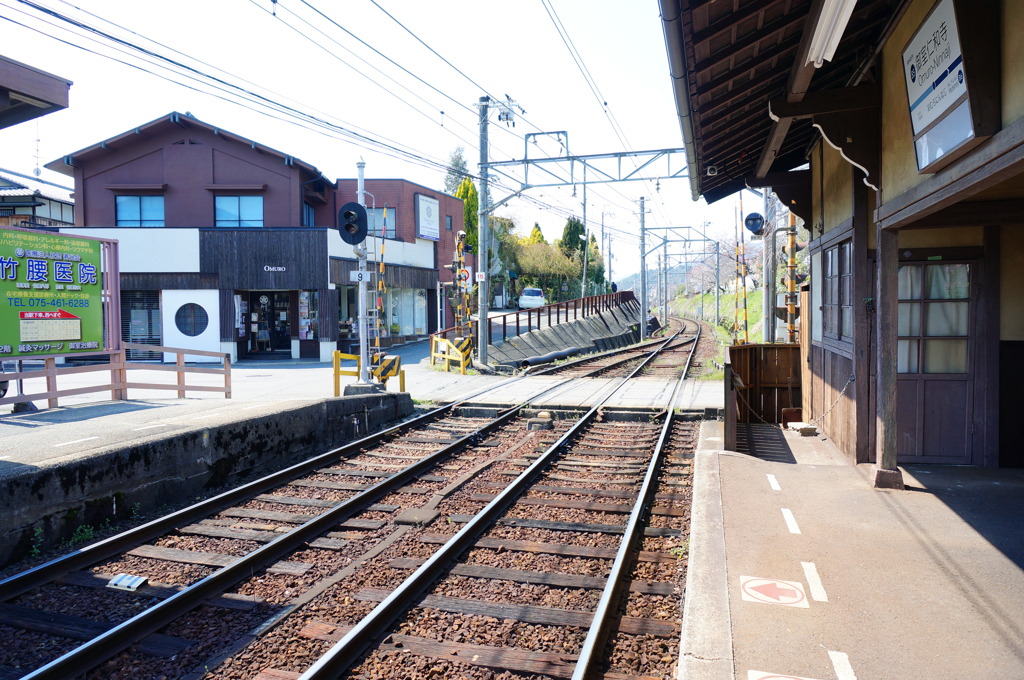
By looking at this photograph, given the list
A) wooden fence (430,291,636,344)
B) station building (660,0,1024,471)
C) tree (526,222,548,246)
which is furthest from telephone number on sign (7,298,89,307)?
tree (526,222,548,246)

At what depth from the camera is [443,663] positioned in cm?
403

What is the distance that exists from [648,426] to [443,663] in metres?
8.37

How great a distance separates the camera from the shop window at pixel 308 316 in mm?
27188

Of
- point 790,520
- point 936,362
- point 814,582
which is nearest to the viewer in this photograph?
point 814,582

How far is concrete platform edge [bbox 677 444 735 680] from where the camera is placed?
11.6 ft

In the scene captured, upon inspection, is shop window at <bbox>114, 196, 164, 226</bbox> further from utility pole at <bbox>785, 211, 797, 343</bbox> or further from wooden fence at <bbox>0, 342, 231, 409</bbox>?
utility pole at <bbox>785, 211, 797, 343</bbox>

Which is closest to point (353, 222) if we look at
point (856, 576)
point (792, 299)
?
point (792, 299)

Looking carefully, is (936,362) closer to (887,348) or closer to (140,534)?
(887,348)

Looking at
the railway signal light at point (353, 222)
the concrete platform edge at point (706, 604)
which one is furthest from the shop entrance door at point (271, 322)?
the concrete platform edge at point (706, 604)

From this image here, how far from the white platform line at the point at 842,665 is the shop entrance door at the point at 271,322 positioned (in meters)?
26.4

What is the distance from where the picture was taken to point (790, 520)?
19.1ft

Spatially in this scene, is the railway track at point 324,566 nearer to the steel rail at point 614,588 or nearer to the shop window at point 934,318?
the steel rail at point 614,588

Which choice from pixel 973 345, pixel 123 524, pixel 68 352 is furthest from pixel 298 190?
pixel 973 345

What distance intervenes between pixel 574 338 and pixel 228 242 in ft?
46.7
